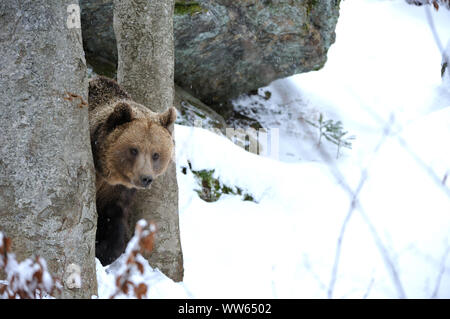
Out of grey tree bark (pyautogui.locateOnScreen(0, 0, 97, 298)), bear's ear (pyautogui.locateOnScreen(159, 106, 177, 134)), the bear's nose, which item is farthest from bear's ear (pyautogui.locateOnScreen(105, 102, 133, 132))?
grey tree bark (pyautogui.locateOnScreen(0, 0, 97, 298))

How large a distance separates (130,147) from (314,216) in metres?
2.97

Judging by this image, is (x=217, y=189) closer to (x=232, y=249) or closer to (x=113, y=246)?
(x=232, y=249)

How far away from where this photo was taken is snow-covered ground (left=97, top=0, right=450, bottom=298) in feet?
13.2

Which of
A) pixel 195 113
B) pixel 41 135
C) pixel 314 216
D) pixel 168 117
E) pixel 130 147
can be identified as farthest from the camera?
pixel 195 113

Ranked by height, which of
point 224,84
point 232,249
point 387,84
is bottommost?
point 232,249

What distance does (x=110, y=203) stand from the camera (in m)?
3.98

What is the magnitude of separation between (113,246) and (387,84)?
9.65 meters

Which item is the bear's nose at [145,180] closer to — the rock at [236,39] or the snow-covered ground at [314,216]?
the snow-covered ground at [314,216]

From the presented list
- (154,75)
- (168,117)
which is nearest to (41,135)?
(168,117)

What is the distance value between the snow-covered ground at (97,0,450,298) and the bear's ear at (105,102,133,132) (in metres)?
1.14

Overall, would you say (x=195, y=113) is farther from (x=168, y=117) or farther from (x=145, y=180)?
(x=145, y=180)

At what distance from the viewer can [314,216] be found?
5.87 metres
